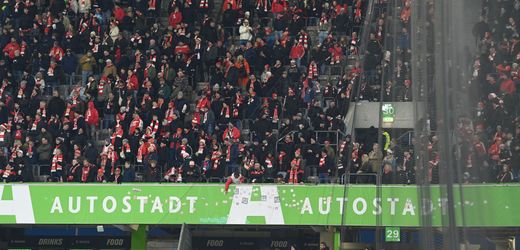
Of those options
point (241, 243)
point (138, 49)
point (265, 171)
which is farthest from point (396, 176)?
point (138, 49)

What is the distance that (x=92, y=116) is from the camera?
3069cm

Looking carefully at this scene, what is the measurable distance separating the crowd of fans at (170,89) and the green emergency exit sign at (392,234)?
17.0 metres

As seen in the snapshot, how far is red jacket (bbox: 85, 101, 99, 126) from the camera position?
30.7 metres

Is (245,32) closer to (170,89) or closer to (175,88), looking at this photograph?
(175,88)

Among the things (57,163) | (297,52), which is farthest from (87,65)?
(297,52)

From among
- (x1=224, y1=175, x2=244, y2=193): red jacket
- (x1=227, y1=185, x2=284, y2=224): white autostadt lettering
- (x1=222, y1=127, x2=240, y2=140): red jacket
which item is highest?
(x1=222, y1=127, x2=240, y2=140): red jacket

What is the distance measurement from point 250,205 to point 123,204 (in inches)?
115

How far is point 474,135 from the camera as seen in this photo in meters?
6.31

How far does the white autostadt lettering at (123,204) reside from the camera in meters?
26.7

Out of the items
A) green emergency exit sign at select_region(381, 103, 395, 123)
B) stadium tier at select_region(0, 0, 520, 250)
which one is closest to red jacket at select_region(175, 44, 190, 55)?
stadium tier at select_region(0, 0, 520, 250)

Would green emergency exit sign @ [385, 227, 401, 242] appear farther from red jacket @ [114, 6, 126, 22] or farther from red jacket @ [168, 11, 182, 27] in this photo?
red jacket @ [114, 6, 126, 22]

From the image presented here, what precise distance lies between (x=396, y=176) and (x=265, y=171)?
61.5 ft

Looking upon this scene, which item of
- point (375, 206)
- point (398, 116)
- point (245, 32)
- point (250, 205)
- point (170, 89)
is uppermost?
point (245, 32)

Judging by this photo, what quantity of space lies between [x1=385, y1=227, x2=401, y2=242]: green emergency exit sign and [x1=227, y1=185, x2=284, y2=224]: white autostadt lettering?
1759 cm
